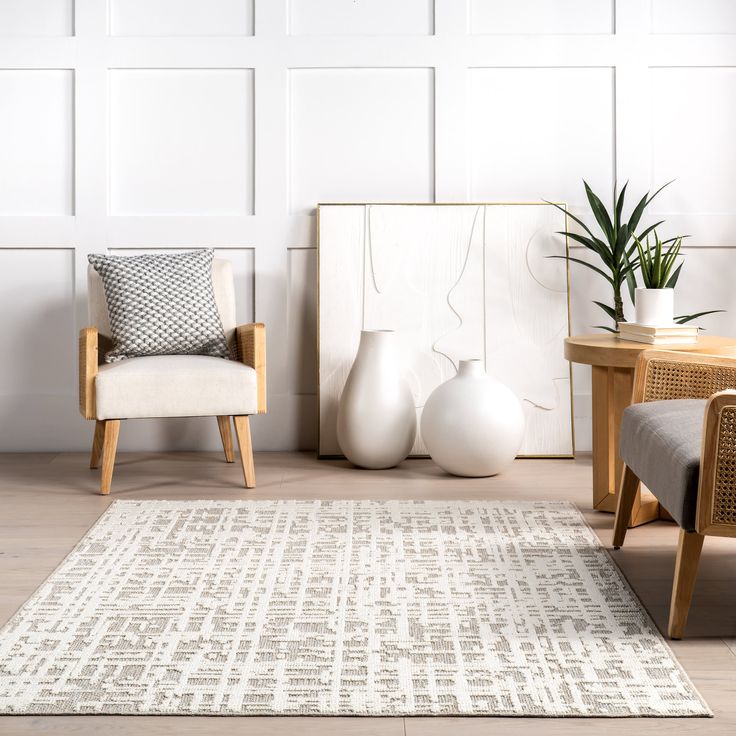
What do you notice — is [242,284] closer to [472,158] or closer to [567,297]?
[472,158]

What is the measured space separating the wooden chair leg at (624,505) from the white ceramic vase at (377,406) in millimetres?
1210

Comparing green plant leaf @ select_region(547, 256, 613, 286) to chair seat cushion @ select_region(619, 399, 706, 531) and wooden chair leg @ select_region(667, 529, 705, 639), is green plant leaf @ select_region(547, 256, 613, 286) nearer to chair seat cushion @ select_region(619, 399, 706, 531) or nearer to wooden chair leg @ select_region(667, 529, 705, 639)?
chair seat cushion @ select_region(619, 399, 706, 531)

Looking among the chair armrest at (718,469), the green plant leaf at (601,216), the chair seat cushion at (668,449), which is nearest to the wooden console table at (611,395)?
the chair seat cushion at (668,449)

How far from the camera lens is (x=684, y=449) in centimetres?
216

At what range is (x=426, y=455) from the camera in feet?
13.5

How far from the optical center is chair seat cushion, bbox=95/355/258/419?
340 centimetres

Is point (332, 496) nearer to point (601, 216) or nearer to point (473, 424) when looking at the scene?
point (473, 424)

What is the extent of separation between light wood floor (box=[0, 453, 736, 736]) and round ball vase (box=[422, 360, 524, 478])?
0.08 meters

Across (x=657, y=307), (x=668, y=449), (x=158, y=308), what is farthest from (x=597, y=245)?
(x=668, y=449)

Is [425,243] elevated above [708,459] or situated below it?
above

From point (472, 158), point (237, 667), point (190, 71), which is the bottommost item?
point (237, 667)

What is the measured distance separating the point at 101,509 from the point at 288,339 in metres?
1.27

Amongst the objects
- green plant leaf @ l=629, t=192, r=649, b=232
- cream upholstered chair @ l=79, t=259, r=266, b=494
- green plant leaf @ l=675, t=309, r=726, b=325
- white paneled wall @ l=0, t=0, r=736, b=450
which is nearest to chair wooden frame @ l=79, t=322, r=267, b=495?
cream upholstered chair @ l=79, t=259, r=266, b=494

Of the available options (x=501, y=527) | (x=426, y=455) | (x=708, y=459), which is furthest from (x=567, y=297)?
(x=708, y=459)
